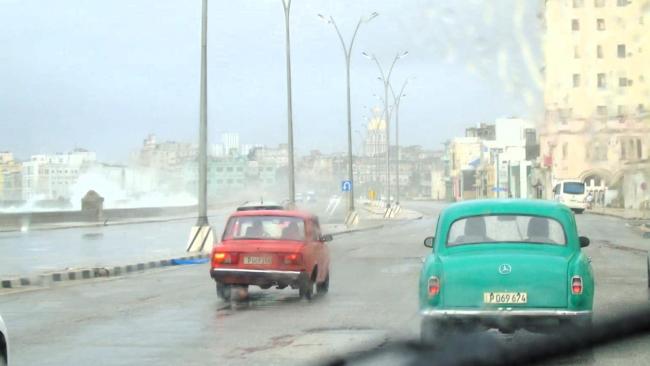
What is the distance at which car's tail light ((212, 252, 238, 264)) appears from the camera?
598 inches

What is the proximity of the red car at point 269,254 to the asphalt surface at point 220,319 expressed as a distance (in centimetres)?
34

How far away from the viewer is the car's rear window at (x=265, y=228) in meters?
15.9

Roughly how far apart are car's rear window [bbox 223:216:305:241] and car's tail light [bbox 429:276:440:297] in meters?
6.86

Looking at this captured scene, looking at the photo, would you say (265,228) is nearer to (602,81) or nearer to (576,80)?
(576,80)

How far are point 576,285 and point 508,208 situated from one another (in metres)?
1.34

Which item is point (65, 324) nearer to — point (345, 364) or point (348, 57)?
point (345, 364)

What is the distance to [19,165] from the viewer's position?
10181 cm

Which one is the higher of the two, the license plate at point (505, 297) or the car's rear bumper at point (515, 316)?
the license plate at point (505, 297)

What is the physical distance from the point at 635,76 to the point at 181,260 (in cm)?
1907

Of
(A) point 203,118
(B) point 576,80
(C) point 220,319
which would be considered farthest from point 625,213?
(B) point 576,80

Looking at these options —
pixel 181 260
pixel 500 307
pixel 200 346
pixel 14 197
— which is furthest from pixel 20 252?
pixel 14 197

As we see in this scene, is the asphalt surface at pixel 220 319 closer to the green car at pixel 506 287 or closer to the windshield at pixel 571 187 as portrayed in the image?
the green car at pixel 506 287

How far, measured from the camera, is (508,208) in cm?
997

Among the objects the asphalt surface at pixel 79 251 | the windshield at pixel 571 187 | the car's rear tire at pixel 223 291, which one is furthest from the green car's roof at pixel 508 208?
the windshield at pixel 571 187
